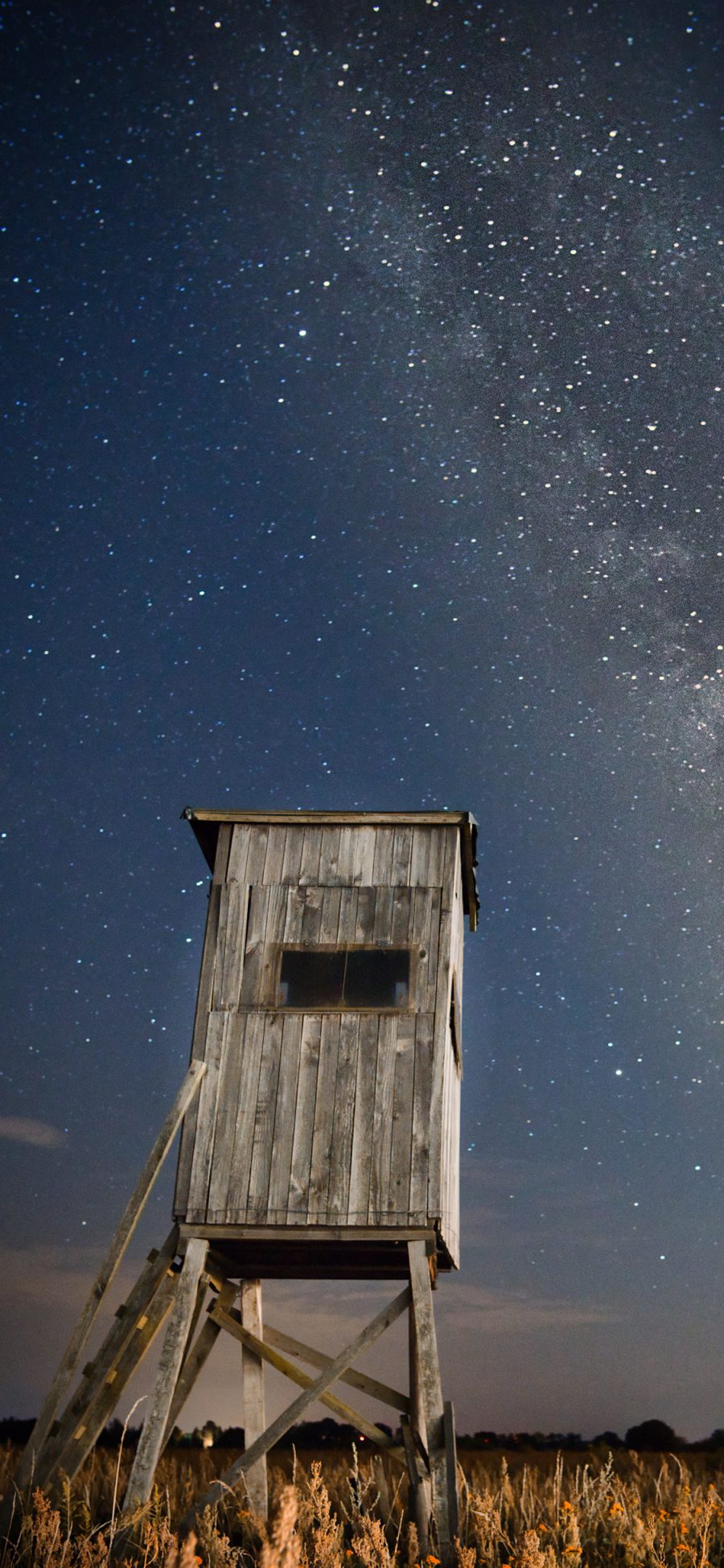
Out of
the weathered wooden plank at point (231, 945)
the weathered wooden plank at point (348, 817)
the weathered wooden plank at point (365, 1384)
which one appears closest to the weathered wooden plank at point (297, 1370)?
the weathered wooden plank at point (365, 1384)

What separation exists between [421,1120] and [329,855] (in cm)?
282

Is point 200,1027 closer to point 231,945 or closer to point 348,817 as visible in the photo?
point 231,945

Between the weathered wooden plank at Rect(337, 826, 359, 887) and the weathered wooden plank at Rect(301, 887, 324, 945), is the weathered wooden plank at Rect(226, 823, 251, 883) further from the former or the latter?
the weathered wooden plank at Rect(337, 826, 359, 887)

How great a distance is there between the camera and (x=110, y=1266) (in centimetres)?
1141

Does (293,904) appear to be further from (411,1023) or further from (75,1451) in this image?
(75,1451)

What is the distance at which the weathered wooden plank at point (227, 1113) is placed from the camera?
11.4 meters

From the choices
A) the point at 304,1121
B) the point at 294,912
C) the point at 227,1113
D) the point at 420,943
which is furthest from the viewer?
the point at 294,912

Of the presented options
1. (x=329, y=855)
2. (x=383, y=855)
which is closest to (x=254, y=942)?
(x=329, y=855)

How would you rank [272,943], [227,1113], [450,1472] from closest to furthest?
[450,1472] < [227,1113] < [272,943]

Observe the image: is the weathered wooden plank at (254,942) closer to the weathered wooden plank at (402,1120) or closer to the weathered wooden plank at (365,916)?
the weathered wooden plank at (365,916)

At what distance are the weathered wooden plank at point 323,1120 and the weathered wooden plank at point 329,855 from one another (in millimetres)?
1386

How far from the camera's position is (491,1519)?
398 inches

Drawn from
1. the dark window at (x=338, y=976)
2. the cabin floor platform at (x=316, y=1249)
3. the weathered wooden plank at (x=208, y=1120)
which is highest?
the dark window at (x=338, y=976)

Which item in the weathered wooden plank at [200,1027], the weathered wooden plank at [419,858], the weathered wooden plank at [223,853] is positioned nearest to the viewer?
the weathered wooden plank at [200,1027]
